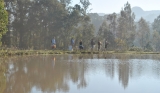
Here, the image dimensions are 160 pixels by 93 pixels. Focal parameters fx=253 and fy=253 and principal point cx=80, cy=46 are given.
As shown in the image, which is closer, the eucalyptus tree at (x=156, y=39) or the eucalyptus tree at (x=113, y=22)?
the eucalyptus tree at (x=113, y=22)

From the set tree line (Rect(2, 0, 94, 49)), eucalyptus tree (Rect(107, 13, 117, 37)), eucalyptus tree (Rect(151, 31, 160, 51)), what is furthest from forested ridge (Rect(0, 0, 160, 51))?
eucalyptus tree (Rect(151, 31, 160, 51))

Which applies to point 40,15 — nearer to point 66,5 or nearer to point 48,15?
point 48,15

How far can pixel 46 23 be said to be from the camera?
139 ft

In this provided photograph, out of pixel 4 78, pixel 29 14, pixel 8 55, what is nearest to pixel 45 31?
pixel 29 14

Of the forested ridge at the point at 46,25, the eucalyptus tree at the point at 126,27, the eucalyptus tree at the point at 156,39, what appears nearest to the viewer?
Result: the forested ridge at the point at 46,25

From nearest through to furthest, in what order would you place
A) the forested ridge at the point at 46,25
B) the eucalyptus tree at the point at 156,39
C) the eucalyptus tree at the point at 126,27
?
1. the forested ridge at the point at 46,25
2. the eucalyptus tree at the point at 126,27
3. the eucalyptus tree at the point at 156,39

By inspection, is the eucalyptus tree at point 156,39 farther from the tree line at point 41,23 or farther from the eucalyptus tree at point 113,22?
the tree line at point 41,23

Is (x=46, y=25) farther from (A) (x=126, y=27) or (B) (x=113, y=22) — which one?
(A) (x=126, y=27)

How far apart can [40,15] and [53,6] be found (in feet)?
8.69

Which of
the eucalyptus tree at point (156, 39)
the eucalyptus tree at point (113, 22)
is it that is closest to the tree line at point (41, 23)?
the eucalyptus tree at point (113, 22)

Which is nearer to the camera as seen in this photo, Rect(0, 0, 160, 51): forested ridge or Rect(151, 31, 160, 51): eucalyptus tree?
Rect(0, 0, 160, 51): forested ridge

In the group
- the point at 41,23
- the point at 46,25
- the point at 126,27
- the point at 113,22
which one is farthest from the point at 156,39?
the point at 41,23

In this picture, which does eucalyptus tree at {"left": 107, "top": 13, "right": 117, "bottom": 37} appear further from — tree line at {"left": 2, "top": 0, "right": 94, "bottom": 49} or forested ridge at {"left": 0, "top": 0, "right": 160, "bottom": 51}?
tree line at {"left": 2, "top": 0, "right": 94, "bottom": 49}

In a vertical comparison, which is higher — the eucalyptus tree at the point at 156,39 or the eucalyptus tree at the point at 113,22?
the eucalyptus tree at the point at 113,22
